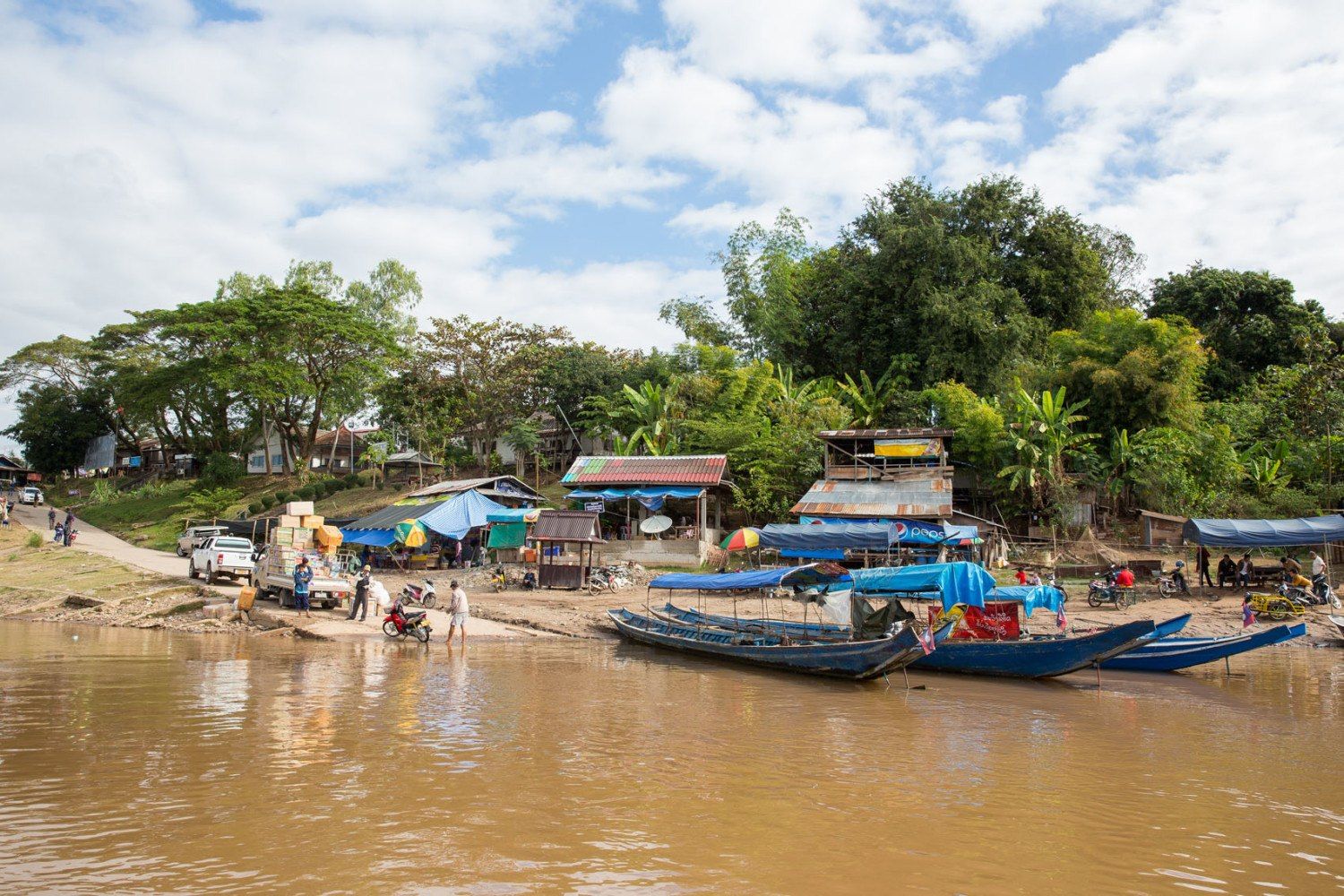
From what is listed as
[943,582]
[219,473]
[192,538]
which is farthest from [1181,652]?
[219,473]

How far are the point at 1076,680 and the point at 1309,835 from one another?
28.1 ft

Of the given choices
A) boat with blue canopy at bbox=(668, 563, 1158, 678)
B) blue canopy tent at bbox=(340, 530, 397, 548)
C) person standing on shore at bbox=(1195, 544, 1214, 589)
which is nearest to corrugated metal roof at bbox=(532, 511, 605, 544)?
blue canopy tent at bbox=(340, 530, 397, 548)

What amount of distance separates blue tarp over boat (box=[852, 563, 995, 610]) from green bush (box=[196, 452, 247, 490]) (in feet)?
128

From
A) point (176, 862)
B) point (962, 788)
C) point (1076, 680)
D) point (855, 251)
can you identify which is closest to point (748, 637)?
point (1076, 680)

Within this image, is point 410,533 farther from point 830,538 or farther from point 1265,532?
point 1265,532

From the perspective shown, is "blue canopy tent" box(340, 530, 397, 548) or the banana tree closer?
"blue canopy tent" box(340, 530, 397, 548)

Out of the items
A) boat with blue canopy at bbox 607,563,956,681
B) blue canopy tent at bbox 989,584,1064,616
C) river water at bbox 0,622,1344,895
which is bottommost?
river water at bbox 0,622,1344,895

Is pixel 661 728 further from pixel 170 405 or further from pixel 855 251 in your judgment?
pixel 170 405

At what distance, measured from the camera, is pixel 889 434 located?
31.6 meters

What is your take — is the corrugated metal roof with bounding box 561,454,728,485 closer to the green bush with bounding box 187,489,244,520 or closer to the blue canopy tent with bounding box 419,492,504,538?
the blue canopy tent with bounding box 419,492,504,538

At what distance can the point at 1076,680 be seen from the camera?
15352mm

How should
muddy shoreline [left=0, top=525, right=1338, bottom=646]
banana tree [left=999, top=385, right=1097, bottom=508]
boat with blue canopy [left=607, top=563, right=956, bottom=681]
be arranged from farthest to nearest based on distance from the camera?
banana tree [left=999, top=385, right=1097, bottom=508] < muddy shoreline [left=0, top=525, right=1338, bottom=646] < boat with blue canopy [left=607, top=563, right=956, bottom=681]

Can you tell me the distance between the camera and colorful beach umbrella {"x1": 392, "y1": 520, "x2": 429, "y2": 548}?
2652cm

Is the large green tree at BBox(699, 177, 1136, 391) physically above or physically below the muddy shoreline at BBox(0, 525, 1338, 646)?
above
